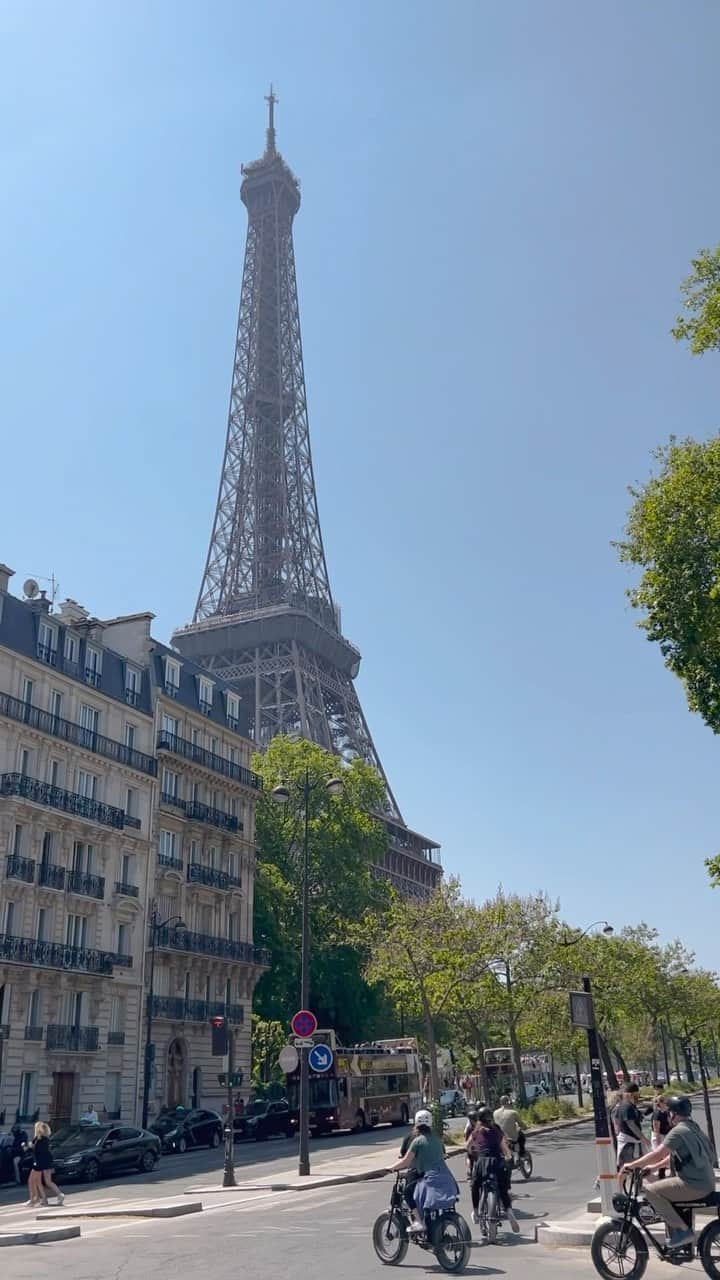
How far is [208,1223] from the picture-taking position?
1859cm

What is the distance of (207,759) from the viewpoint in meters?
54.8

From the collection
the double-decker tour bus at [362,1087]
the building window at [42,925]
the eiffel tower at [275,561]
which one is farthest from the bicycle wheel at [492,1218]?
the eiffel tower at [275,561]

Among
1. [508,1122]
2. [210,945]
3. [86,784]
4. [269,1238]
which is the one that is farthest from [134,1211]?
[210,945]

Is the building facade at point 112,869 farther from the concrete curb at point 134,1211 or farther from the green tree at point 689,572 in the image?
the green tree at point 689,572

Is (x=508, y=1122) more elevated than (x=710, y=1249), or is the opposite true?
(x=508, y=1122)

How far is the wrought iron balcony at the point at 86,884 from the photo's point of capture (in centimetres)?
4353

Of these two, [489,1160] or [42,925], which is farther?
[42,925]

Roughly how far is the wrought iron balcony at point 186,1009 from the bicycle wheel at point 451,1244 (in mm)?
34770

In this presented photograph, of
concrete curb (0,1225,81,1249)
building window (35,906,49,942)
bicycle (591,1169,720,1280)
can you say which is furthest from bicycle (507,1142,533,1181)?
building window (35,906,49,942)

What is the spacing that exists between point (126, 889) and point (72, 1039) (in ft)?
21.2

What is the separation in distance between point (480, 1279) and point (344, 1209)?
8979mm

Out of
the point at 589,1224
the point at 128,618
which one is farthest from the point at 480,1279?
the point at 128,618

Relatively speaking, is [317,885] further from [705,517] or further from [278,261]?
[278,261]

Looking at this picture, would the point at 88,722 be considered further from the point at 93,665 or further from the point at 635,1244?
the point at 635,1244
